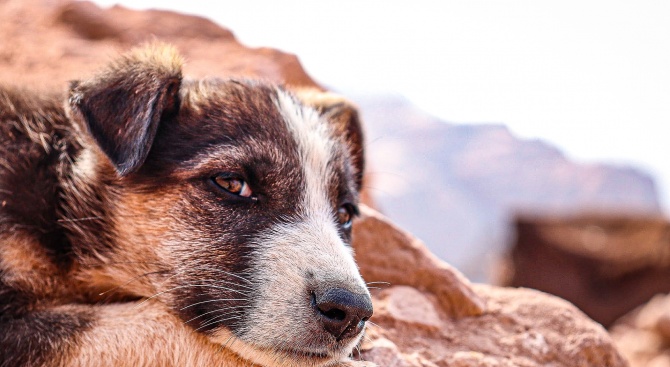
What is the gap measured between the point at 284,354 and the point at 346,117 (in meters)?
2.15

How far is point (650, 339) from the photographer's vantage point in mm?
10227

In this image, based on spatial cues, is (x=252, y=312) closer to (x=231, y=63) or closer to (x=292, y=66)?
(x=231, y=63)

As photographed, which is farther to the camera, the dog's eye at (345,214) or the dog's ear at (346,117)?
the dog's ear at (346,117)

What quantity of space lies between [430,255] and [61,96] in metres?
2.46

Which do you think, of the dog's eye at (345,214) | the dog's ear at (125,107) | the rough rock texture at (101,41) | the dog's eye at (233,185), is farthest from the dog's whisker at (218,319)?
the rough rock texture at (101,41)

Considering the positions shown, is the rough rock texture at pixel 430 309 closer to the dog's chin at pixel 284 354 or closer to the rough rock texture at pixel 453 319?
the rough rock texture at pixel 453 319

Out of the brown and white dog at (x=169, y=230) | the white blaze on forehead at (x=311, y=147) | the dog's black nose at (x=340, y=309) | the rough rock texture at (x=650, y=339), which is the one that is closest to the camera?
the dog's black nose at (x=340, y=309)

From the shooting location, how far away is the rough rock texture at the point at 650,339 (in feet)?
31.6

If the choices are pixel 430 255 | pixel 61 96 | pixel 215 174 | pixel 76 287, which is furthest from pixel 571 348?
pixel 61 96

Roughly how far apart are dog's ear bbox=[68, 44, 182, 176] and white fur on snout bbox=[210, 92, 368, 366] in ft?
2.37

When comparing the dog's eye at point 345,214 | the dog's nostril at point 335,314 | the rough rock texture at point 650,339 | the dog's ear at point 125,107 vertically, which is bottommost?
the rough rock texture at point 650,339

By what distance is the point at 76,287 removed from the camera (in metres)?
3.24

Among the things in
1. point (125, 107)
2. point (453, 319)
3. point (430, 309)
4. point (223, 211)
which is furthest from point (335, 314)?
point (453, 319)

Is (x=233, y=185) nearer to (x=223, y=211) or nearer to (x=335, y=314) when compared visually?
(x=223, y=211)
